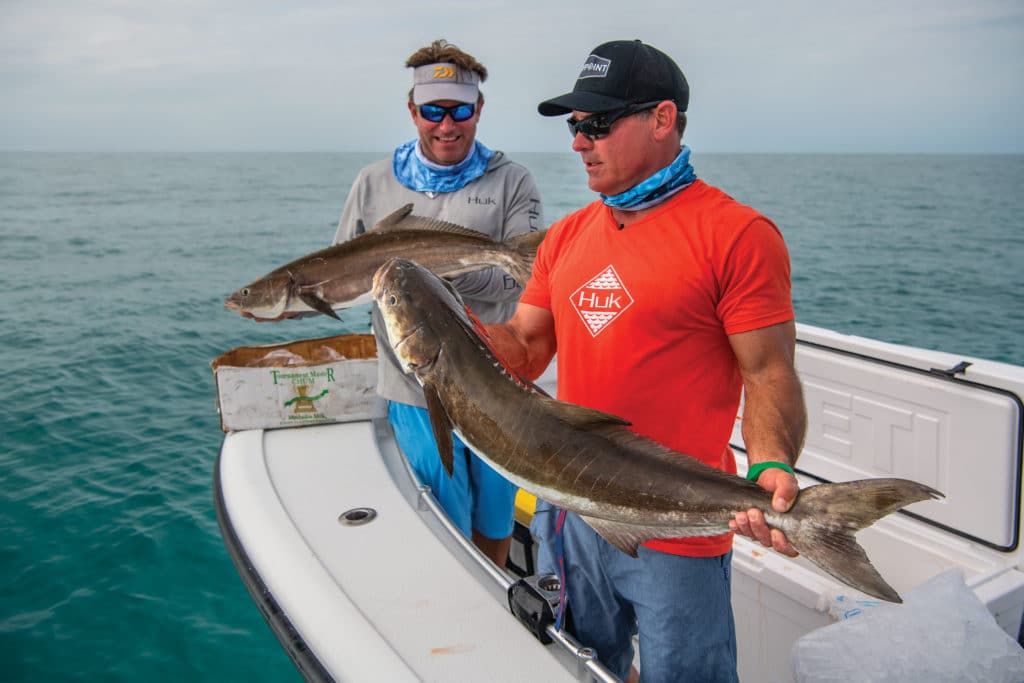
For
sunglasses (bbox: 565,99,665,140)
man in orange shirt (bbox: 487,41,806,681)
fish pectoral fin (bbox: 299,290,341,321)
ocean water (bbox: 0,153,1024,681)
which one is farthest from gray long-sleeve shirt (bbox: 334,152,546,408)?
ocean water (bbox: 0,153,1024,681)

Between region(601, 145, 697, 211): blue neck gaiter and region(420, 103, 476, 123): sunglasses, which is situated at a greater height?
region(420, 103, 476, 123): sunglasses

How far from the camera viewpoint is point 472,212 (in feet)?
11.5

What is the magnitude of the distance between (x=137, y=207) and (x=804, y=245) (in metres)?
29.1

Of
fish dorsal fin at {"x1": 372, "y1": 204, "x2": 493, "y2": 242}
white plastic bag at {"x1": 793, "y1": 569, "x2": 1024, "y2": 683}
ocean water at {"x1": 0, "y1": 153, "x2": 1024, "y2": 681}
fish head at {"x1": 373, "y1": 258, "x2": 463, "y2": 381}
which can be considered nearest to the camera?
fish head at {"x1": 373, "y1": 258, "x2": 463, "y2": 381}

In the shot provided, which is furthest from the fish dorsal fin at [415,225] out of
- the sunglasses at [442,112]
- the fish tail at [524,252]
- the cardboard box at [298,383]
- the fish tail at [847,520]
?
the fish tail at [847,520]

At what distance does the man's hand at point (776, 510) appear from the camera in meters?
1.62

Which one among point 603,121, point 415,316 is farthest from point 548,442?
point 603,121

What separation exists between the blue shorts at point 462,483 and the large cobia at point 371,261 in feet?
2.19

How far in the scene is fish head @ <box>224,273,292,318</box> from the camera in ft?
11.0

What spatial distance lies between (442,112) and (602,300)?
1730 millimetres

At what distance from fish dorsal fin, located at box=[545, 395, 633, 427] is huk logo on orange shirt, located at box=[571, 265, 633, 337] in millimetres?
385

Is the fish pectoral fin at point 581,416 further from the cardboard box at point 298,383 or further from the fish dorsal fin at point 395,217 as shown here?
the cardboard box at point 298,383

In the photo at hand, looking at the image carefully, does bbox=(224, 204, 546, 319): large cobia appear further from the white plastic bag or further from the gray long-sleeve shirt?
the white plastic bag

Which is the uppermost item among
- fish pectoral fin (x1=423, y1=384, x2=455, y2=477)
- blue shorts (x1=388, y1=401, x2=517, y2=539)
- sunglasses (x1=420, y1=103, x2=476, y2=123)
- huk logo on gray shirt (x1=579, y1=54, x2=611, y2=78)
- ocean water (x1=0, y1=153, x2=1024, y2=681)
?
huk logo on gray shirt (x1=579, y1=54, x2=611, y2=78)
